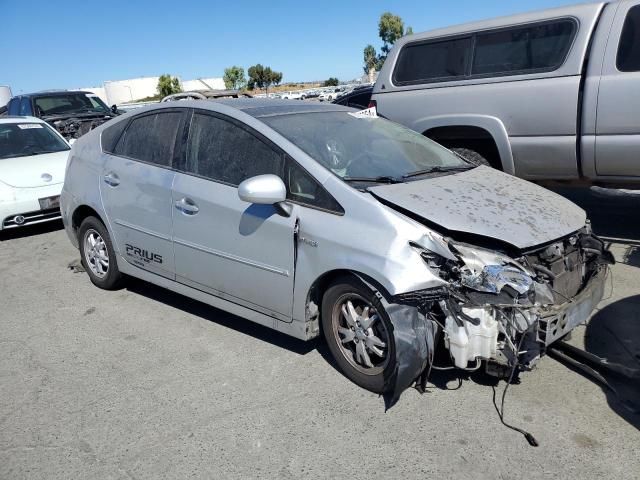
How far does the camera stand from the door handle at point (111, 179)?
4684 mm

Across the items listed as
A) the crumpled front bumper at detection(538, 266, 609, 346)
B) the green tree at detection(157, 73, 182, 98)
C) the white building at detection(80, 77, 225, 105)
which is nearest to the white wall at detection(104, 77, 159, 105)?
the white building at detection(80, 77, 225, 105)

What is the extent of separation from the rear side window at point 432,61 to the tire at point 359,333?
412cm

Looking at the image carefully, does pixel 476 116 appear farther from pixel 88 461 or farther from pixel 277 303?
pixel 88 461

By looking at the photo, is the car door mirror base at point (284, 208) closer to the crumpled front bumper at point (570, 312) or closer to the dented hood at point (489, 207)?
the dented hood at point (489, 207)

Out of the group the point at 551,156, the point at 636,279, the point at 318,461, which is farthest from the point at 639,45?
the point at 318,461

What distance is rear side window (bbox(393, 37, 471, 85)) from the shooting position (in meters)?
6.51

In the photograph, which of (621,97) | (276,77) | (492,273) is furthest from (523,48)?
(276,77)

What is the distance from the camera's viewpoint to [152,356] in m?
3.96

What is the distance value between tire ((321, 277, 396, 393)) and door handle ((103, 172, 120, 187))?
2290 mm

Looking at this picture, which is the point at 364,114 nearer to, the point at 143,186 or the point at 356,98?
the point at 143,186

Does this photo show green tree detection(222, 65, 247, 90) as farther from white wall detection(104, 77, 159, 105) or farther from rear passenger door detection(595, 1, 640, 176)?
rear passenger door detection(595, 1, 640, 176)

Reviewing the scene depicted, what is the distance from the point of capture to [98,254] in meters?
5.14

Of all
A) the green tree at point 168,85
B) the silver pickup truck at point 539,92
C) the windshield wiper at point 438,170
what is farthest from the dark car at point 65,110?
the green tree at point 168,85

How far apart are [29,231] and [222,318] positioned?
192 inches
